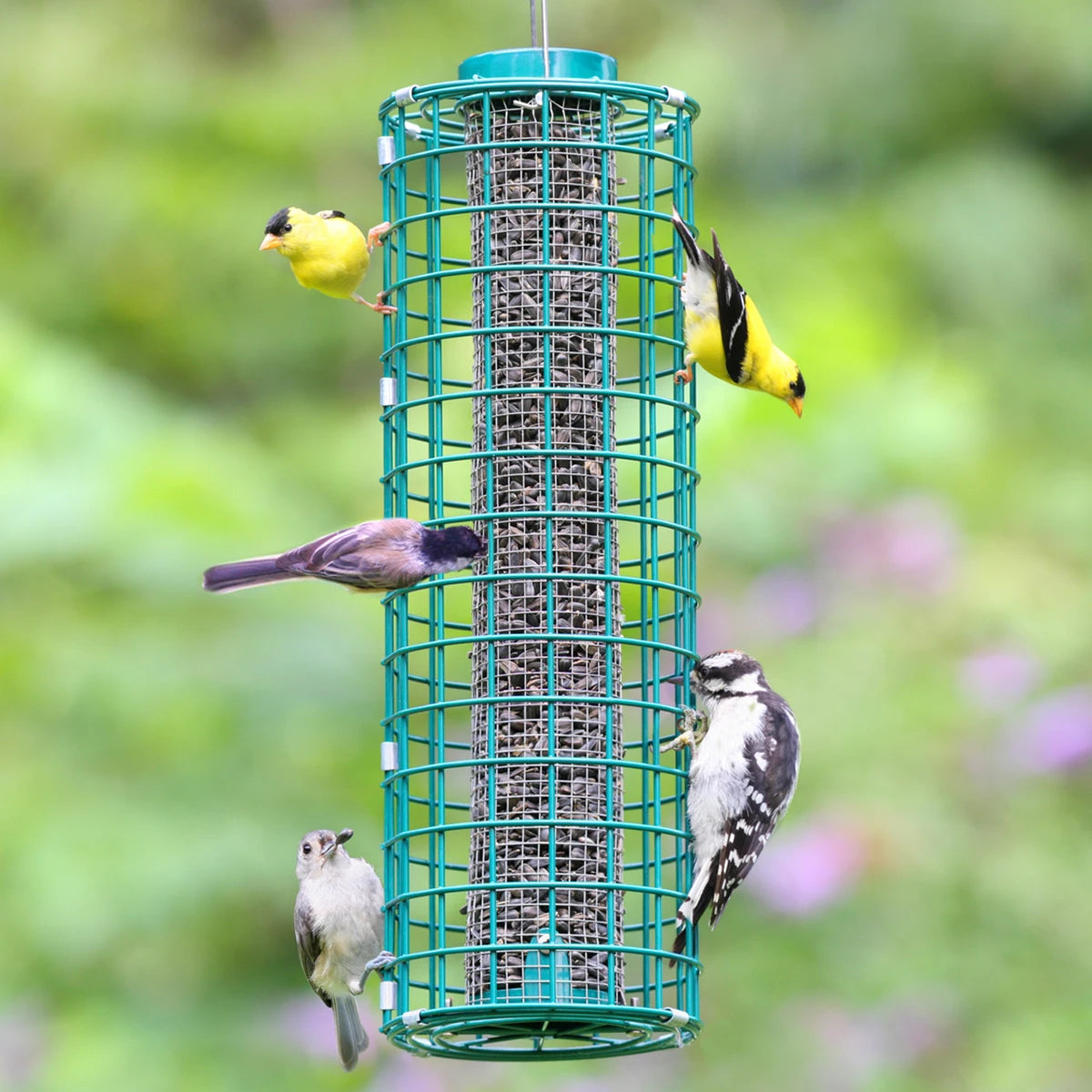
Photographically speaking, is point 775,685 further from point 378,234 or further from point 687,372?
point 378,234

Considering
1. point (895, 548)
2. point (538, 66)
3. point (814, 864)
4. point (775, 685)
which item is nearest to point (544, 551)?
point (538, 66)

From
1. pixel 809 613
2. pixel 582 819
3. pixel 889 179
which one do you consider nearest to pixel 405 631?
pixel 582 819

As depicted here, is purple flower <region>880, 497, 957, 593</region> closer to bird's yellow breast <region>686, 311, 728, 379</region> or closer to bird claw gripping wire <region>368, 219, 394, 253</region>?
bird's yellow breast <region>686, 311, 728, 379</region>

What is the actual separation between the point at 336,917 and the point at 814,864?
10.7ft

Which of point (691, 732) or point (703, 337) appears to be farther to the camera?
point (703, 337)

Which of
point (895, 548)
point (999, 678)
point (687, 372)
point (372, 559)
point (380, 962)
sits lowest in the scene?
point (380, 962)

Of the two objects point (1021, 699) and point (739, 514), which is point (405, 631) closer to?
point (739, 514)

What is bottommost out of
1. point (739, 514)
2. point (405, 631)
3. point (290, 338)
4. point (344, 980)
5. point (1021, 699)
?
point (344, 980)

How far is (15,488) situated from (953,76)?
9.04 meters

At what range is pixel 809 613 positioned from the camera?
11.6 metres

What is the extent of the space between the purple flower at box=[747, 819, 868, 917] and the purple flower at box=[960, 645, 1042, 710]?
39.5 inches

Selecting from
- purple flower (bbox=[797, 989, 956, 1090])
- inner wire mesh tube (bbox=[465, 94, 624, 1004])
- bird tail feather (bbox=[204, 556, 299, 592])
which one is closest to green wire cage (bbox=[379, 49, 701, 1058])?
inner wire mesh tube (bbox=[465, 94, 624, 1004])

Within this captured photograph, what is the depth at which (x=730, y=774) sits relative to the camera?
8.03 meters

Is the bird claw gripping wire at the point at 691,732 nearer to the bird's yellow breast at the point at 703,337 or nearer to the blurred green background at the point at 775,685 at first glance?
the bird's yellow breast at the point at 703,337
